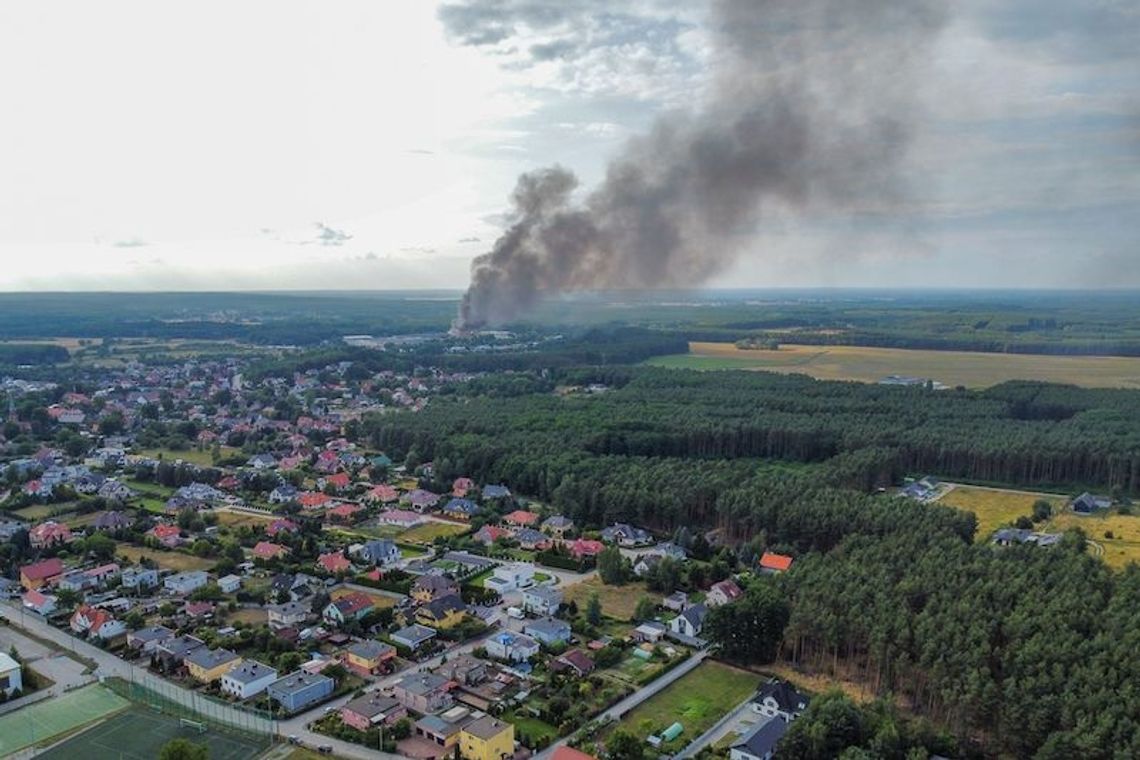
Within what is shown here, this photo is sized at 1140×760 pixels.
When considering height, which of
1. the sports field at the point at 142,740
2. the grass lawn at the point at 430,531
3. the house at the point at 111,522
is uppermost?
the house at the point at 111,522

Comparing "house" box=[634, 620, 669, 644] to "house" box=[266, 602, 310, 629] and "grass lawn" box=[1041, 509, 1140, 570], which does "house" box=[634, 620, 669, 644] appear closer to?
"house" box=[266, 602, 310, 629]

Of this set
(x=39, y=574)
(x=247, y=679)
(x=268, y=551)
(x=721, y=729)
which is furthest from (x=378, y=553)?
(x=721, y=729)

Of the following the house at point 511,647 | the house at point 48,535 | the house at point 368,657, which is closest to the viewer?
the house at point 368,657

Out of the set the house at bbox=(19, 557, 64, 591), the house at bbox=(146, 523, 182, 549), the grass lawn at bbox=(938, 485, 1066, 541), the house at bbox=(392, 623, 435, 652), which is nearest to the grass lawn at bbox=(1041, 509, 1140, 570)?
the grass lawn at bbox=(938, 485, 1066, 541)

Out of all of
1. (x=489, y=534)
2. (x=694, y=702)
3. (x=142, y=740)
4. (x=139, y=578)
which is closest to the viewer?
(x=142, y=740)

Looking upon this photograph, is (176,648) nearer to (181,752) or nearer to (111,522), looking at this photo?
(181,752)

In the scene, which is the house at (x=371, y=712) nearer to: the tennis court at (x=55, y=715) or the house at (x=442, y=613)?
the house at (x=442, y=613)

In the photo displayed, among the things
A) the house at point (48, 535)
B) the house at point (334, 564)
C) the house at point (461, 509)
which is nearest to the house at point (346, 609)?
the house at point (334, 564)
